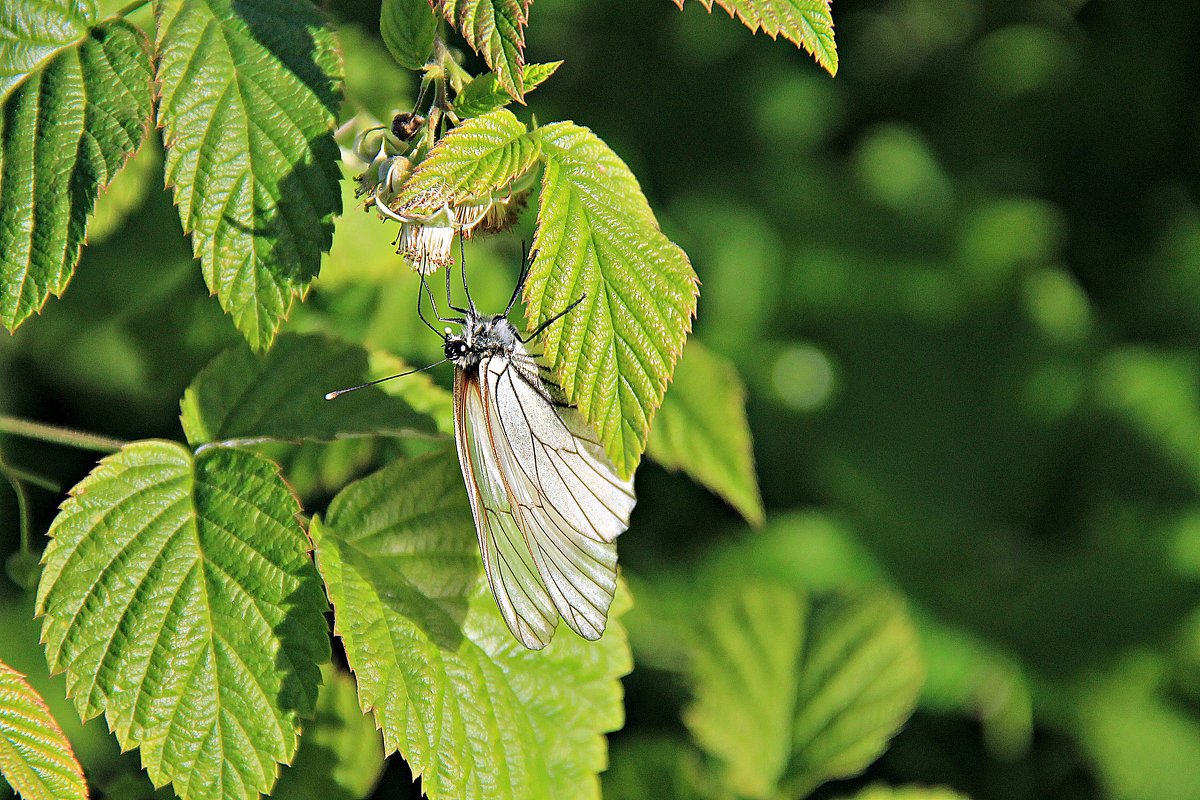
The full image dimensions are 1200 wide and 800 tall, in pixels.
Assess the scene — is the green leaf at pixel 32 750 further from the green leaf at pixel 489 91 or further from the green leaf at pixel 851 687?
the green leaf at pixel 851 687

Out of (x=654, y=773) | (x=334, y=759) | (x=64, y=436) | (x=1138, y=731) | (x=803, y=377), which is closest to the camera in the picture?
(x=64, y=436)

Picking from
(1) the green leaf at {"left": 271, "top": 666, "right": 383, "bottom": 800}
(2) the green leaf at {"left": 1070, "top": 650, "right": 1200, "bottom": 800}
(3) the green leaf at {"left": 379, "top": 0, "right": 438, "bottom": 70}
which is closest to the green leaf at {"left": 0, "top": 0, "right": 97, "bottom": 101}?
(3) the green leaf at {"left": 379, "top": 0, "right": 438, "bottom": 70}

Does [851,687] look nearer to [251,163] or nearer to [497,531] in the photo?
[497,531]

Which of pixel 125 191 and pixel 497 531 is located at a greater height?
pixel 125 191

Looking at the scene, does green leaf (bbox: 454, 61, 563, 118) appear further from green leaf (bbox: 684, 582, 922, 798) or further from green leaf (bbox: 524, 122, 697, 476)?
green leaf (bbox: 684, 582, 922, 798)

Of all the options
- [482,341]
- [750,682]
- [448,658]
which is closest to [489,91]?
[482,341]

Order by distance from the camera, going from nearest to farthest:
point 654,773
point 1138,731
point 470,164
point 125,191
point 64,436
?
point 470,164, point 64,436, point 654,773, point 125,191, point 1138,731

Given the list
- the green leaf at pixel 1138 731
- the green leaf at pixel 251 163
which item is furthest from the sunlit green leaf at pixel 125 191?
the green leaf at pixel 1138 731
